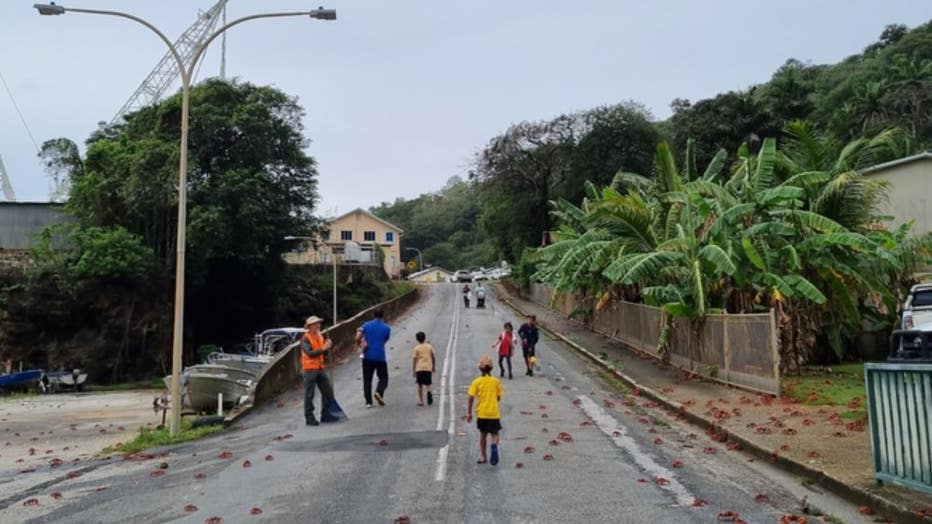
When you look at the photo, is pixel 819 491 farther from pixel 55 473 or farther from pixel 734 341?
pixel 55 473

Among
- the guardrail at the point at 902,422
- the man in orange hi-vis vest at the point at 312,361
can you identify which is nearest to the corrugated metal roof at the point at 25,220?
the man in orange hi-vis vest at the point at 312,361

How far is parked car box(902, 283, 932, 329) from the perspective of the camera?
18125 mm

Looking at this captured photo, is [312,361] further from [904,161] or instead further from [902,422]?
[904,161]

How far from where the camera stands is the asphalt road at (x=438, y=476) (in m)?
8.19

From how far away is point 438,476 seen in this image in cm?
970

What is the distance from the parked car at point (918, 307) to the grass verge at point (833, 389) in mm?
1717

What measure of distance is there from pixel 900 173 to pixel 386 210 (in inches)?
6130

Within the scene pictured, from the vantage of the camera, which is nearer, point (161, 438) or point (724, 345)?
point (161, 438)

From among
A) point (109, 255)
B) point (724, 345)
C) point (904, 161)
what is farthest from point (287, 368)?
point (904, 161)

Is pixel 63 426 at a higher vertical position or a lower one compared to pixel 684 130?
lower

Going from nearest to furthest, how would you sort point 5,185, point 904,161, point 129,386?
point 904,161, point 129,386, point 5,185

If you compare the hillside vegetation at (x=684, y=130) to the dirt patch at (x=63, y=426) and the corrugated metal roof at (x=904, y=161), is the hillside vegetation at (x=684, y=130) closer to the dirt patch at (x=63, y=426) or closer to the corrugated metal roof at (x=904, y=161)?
Result: the corrugated metal roof at (x=904, y=161)

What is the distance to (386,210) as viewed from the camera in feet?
Result: 605

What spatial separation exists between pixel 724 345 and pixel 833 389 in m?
2.52
